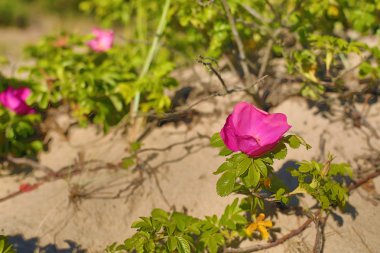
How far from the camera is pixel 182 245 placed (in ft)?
4.50

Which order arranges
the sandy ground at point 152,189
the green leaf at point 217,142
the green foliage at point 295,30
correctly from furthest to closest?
the green foliage at point 295,30 < the sandy ground at point 152,189 < the green leaf at point 217,142

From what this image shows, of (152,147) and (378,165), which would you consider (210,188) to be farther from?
(378,165)

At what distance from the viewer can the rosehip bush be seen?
1.29 m

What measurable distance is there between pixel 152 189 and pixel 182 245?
0.56 metres

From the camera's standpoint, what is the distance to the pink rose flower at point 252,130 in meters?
1.27

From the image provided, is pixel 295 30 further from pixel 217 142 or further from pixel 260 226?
pixel 260 226

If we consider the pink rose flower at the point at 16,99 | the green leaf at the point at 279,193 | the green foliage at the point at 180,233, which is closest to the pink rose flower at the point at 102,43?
A: the pink rose flower at the point at 16,99

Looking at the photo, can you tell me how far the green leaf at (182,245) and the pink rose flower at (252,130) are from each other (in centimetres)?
36

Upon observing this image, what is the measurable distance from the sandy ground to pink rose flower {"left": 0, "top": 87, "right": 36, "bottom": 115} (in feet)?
0.84

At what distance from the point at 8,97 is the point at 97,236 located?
3.13 ft

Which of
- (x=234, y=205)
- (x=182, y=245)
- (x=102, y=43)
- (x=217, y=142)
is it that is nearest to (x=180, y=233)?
(x=182, y=245)

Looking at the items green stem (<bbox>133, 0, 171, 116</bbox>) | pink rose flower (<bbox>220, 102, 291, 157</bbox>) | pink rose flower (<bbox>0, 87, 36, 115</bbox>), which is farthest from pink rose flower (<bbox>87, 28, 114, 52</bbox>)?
pink rose flower (<bbox>220, 102, 291, 157</bbox>)

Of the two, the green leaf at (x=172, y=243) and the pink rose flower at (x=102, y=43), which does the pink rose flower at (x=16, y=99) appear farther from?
the green leaf at (x=172, y=243)

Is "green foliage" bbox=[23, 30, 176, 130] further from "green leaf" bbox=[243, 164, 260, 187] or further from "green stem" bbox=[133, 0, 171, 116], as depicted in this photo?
"green leaf" bbox=[243, 164, 260, 187]
